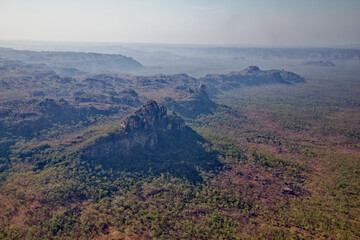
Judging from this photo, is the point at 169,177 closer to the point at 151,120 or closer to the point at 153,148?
the point at 153,148

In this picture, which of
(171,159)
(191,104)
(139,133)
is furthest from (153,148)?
(191,104)

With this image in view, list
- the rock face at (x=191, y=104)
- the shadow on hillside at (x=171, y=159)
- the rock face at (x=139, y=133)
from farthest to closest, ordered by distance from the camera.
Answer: the rock face at (x=191, y=104) < the rock face at (x=139, y=133) < the shadow on hillside at (x=171, y=159)

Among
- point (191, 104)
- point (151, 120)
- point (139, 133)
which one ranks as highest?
point (151, 120)

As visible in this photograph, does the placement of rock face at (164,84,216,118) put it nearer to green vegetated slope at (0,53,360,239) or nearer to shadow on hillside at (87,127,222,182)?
green vegetated slope at (0,53,360,239)

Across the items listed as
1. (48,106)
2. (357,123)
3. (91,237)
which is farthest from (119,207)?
(357,123)

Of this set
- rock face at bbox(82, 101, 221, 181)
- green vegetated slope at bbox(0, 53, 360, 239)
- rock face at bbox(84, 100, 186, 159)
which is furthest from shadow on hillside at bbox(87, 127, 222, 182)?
rock face at bbox(84, 100, 186, 159)

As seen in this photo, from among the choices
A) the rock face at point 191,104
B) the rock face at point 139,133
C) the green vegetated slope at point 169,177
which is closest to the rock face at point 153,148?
the rock face at point 139,133

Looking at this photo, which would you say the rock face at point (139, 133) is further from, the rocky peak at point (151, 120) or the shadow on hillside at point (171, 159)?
the shadow on hillside at point (171, 159)

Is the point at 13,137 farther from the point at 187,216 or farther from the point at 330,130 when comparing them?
the point at 330,130
